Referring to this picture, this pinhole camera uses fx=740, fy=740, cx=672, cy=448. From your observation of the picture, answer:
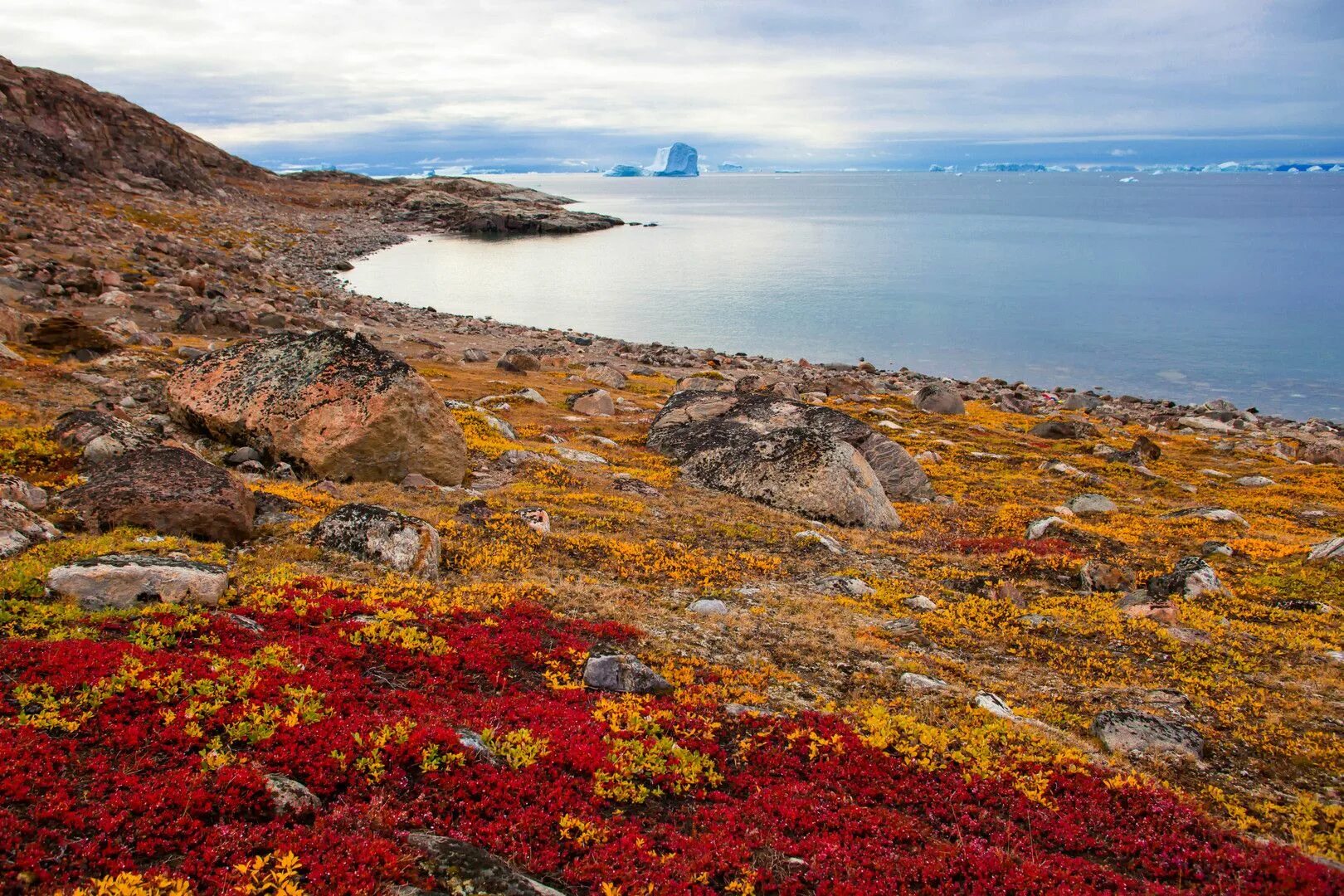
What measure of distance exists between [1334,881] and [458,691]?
11.1m

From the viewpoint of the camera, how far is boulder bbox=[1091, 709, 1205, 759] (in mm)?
11977

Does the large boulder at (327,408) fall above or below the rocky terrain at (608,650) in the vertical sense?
above

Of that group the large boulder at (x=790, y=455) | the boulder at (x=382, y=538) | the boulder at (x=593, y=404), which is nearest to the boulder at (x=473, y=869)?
the boulder at (x=382, y=538)

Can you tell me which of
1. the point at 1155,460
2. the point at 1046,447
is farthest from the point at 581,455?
the point at 1155,460

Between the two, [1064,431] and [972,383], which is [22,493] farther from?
[972,383]

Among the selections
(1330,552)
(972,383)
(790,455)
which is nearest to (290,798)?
(790,455)

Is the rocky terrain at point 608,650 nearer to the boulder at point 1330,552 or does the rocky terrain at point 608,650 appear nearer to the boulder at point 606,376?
the boulder at point 1330,552

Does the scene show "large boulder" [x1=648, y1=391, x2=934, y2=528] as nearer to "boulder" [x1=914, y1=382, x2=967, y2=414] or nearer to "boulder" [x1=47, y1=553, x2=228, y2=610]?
"boulder" [x1=47, y1=553, x2=228, y2=610]

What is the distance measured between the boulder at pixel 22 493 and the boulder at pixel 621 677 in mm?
12064

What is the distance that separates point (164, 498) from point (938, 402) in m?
48.3

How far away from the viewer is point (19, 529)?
13.3 meters

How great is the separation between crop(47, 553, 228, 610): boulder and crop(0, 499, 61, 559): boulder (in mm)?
1965

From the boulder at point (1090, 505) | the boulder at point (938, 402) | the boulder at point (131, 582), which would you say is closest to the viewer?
the boulder at point (131, 582)

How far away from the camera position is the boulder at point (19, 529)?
12812 mm
